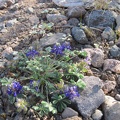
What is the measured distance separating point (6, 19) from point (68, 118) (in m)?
1.95

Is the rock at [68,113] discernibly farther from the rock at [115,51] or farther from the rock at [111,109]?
the rock at [115,51]

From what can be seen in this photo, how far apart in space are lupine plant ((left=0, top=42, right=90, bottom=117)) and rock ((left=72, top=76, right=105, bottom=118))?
53 millimetres

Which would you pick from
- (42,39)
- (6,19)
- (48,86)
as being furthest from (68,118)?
(6,19)

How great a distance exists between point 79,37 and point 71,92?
90 centimetres

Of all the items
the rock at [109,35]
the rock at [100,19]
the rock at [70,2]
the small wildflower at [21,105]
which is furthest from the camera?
the rock at [70,2]

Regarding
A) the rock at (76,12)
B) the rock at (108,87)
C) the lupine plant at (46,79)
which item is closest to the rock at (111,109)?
the rock at (108,87)

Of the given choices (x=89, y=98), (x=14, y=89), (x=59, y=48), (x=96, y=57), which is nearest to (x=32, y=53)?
(x=59, y=48)

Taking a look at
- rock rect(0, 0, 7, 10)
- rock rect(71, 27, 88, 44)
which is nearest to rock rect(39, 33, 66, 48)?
rock rect(71, 27, 88, 44)

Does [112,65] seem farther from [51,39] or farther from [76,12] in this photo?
[76,12]

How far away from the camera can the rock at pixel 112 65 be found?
326 centimetres

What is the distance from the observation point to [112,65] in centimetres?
328

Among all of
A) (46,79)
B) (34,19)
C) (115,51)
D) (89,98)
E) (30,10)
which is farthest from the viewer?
(30,10)

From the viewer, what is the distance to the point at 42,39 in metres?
3.64

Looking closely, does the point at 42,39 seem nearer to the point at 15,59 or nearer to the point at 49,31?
the point at 49,31
